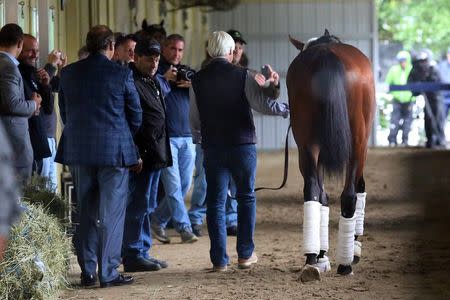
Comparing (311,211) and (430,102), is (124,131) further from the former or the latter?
(430,102)

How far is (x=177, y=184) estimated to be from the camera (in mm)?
10211

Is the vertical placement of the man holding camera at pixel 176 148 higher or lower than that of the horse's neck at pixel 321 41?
lower

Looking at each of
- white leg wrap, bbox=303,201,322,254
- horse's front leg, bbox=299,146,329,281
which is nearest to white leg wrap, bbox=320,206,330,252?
horse's front leg, bbox=299,146,329,281

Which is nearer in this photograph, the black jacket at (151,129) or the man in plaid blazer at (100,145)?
the man in plaid blazer at (100,145)

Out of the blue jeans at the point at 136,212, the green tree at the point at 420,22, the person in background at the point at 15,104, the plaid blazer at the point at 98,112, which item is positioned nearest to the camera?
the plaid blazer at the point at 98,112

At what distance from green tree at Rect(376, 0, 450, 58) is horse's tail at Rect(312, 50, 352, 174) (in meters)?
39.4

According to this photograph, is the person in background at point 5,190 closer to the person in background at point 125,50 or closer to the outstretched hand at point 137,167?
the outstretched hand at point 137,167

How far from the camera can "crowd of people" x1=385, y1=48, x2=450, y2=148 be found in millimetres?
24750

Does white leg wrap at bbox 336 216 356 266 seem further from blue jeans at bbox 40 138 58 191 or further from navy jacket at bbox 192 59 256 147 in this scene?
blue jeans at bbox 40 138 58 191

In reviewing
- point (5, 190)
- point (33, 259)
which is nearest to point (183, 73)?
point (33, 259)

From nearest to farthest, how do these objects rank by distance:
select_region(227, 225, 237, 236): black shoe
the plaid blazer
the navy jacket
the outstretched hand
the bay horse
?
the plaid blazer
the outstretched hand
the bay horse
the navy jacket
select_region(227, 225, 237, 236): black shoe

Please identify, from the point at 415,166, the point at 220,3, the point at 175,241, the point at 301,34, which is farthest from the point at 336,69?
the point at 301,34

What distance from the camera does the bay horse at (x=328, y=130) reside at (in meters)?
8.16

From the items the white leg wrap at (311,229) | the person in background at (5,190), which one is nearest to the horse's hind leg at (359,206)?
the white leg wrap at (311,229)
